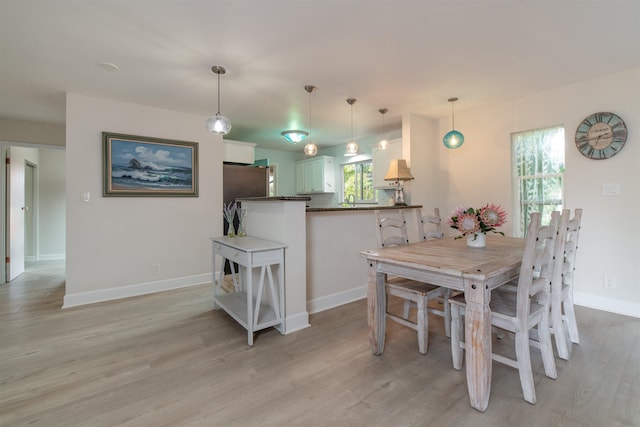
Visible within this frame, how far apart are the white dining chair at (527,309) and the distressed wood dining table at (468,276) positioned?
0.42ft

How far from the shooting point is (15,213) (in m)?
4.39

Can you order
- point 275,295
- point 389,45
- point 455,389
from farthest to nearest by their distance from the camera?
point 275,295
point 389,45
point 455,389

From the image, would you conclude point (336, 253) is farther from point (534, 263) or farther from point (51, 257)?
point (51, 257)

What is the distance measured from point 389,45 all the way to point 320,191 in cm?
413

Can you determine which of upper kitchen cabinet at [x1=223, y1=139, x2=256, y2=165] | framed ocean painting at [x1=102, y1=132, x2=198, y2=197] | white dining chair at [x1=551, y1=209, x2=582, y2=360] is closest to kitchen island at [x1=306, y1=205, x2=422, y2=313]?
white dining chair at [x1=551, y1=209, x2=582, y2=360]

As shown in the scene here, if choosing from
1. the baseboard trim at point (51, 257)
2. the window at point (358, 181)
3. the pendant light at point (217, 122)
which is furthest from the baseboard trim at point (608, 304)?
the baseboard trim at point (51, 257)

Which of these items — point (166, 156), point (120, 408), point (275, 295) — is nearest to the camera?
point (120, 408)

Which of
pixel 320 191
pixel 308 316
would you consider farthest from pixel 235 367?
pixel 320 191

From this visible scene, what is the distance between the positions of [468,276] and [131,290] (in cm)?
386

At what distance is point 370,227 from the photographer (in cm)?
344

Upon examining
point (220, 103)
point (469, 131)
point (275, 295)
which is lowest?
point (275, 295)

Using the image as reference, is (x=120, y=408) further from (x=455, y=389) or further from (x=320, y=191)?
(x=320, y=191)

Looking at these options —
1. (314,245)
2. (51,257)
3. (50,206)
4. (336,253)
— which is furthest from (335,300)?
(50,206)

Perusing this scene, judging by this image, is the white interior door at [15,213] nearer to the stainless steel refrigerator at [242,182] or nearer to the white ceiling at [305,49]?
the white ceiling at [305,49]
